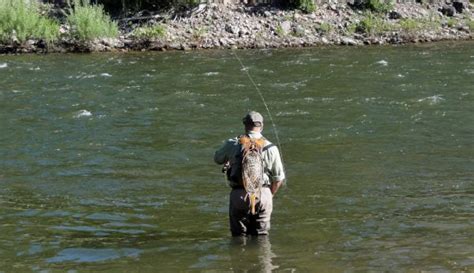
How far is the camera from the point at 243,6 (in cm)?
3731

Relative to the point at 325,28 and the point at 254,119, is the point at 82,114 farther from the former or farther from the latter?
the point at 325,28

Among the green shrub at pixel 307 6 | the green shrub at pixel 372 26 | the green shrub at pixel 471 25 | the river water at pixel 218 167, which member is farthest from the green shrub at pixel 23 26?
the green shrub at pixel 471 25

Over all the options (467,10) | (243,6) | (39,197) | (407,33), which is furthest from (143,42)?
(39,197)

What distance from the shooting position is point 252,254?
30.0ft

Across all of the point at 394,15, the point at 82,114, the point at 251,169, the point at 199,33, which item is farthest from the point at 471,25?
the point at 251,169

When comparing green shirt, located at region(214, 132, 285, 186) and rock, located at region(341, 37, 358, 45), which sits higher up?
green shirt, located at region(214, 132, 285, 186)

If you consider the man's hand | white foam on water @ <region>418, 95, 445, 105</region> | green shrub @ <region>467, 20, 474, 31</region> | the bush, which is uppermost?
the bush

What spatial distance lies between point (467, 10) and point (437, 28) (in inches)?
133

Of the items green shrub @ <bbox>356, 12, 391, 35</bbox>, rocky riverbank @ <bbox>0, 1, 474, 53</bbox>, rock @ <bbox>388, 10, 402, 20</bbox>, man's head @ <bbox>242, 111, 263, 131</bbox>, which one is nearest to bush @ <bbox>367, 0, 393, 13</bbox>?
rocky riverbank @ <bbox>0, 1, 474, 53</bbox>

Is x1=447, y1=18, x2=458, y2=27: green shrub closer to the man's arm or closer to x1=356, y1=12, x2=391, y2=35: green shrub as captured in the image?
x1=356, y1=12, x2=391, y2=35: green shrub

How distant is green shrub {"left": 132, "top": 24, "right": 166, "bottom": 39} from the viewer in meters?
33.6

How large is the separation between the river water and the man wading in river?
20.2 inches

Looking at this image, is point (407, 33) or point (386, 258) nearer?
point (386, 258)

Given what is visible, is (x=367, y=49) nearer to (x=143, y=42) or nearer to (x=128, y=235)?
(x=143, y=42)
